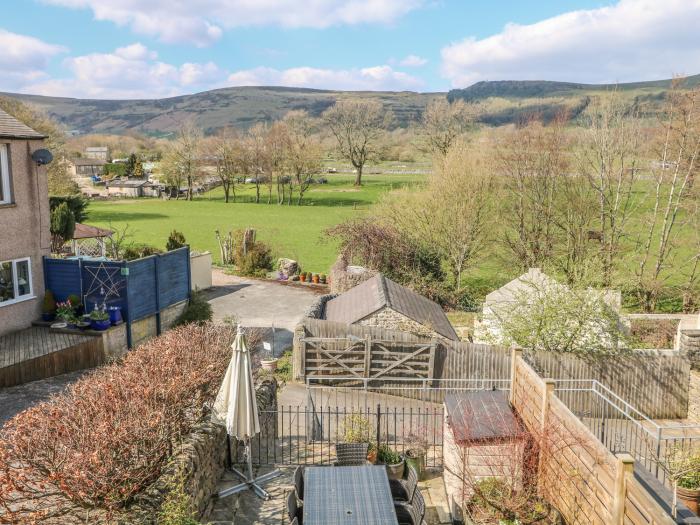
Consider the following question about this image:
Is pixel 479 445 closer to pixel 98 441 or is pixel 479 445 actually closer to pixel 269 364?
pixel 98 441

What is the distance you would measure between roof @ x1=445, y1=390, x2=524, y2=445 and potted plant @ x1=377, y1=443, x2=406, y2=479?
4.03 ft

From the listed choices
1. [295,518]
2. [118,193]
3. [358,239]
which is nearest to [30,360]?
[295,518]

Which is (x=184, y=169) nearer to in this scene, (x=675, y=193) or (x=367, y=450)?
(x=675, y=193)

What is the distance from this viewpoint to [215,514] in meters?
8.19

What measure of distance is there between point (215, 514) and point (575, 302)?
11.2 m

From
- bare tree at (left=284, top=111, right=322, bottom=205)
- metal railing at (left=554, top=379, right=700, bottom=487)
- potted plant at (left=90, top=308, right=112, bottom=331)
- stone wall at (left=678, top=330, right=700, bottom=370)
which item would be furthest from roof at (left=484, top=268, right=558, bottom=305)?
bare tree at (left=284, top=111, right=322, bottom=205)

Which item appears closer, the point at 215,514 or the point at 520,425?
the point at 215,514

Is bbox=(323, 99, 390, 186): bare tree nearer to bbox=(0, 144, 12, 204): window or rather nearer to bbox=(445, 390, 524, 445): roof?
bbox=(0, 144, 12, 204): window

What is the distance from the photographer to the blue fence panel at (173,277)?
19.1 m

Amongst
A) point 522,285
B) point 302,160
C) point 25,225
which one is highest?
point 302,160

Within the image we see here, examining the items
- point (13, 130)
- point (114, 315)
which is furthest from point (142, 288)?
point (13, 130)

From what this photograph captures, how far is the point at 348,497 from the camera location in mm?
7297

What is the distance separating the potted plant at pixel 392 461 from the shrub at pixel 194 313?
11.2 meters

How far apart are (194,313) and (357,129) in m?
66.8
